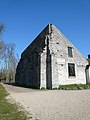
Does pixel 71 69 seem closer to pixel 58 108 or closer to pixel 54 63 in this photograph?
pixel 54 63

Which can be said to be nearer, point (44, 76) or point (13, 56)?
point (44, 76)

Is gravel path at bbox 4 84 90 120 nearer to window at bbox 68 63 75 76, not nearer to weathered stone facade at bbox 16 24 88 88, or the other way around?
weathered stone facade at bbox 16 24 88 88

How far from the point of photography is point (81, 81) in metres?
23.4

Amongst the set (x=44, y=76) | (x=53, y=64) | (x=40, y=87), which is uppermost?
(x=53, y=64)

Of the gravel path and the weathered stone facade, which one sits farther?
the weathered stone facade

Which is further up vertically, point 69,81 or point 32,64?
point 32,64

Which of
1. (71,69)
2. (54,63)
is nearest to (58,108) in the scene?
(54,63)

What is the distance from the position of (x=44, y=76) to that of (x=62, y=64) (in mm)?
3684

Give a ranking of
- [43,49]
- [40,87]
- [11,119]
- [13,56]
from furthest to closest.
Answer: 1. [13,56]
2. [43,49]
3. [40,87]
4. [11,119]

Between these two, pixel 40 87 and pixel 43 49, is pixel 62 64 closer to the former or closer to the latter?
pixel 43 49

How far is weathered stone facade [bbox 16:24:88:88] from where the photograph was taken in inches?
779

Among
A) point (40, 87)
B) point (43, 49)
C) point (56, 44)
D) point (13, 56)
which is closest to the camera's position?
point (40, 87)

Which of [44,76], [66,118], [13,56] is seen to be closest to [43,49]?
[44,76]

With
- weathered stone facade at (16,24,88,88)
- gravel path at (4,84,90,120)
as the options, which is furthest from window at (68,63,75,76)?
gravel path at (4,84,90,120)
